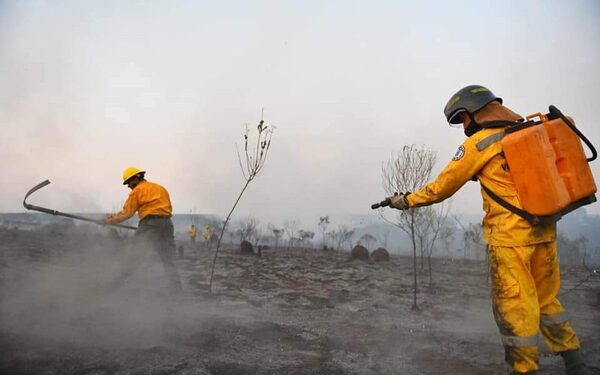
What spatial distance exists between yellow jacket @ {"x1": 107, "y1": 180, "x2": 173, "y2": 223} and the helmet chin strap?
5061 millimetres

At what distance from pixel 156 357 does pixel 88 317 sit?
181 cm

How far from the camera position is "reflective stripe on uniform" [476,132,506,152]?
2789 millimetres

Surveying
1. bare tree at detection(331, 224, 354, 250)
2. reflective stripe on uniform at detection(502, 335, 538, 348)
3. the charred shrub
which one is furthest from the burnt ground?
bare tree at detection(331, 224, 354, 250)

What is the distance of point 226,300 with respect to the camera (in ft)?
21.7

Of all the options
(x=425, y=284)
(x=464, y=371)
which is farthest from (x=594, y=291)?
(x=464, y=371)

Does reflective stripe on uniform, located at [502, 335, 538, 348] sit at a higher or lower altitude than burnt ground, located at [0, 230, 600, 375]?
higher

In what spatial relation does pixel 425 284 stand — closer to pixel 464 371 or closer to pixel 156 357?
pixel 464 371

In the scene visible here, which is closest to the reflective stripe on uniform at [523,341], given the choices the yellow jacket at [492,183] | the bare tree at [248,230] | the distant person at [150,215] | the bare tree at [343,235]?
the yellow jacket at [492,183]

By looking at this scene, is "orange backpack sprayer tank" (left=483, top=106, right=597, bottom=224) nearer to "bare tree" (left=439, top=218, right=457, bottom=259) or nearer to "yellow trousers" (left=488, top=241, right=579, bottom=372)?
"yellow trousers" (left=488, top=241, right=579, bottom=372)

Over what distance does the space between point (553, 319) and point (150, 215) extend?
5704 millimetres

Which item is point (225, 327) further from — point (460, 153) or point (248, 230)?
point (248, 230)

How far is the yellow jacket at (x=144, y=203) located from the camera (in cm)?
633

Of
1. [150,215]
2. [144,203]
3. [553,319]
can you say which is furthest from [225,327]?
[553,319]

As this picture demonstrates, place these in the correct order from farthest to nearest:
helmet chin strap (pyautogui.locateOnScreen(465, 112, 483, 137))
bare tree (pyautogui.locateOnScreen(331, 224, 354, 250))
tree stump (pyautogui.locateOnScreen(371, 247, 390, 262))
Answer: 1. bare tree (pyautogui.locateOnScreen(331, 224, 354, 250))
2. tree stump (pyautogui.locateOnScreen(371, 247, 390, 262))
3. helmet chin strap (pyautogui.locateOnScreen(465, 112, 483, 137))
